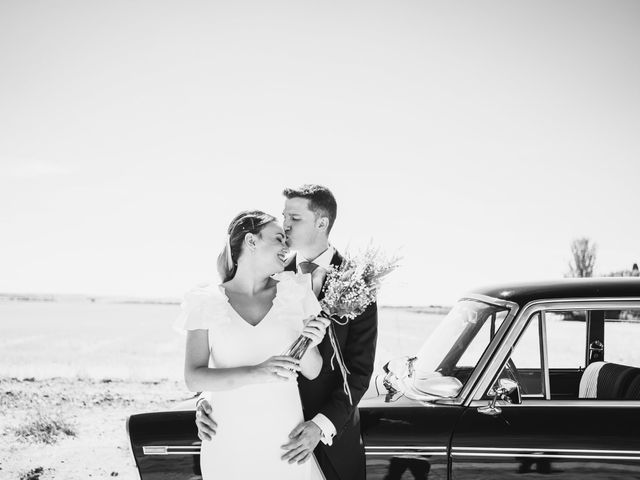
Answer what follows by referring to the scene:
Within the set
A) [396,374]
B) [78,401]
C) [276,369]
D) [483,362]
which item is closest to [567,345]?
[78,401]

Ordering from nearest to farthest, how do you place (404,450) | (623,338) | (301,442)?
(301,442) < (404,450) < (623,338)

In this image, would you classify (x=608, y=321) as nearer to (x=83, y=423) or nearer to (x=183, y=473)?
(x=183, y=473)

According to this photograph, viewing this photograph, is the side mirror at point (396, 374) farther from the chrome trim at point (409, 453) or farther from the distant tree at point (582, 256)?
the distant tree at point (582, 256)

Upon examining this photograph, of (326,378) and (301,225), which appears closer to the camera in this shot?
(326,378)

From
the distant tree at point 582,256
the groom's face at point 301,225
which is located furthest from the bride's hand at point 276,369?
the distant tree at point 582,256

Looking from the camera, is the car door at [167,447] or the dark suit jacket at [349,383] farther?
the car door at [167,447]

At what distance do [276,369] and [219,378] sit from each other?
0.29 metres

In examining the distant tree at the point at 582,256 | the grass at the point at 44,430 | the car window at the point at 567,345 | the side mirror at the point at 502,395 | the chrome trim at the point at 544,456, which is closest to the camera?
the chrome trim at the point at 544,456

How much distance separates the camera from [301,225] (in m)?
3.06

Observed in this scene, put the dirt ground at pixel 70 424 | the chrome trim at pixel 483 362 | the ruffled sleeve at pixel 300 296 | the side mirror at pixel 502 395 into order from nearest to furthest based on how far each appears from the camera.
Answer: the ruffled sleeve at pixel 300 296 < the side mirror at pixel 502 395 < the chrome trim at pixel 483 362 < the dirt ground at pixel 70 424

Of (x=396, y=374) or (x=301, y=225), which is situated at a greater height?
(x=301, y=225)

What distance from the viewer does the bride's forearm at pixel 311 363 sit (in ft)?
8.82

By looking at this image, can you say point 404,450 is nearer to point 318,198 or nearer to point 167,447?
point 167,447

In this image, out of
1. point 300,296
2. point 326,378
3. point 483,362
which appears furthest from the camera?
point 483,362
